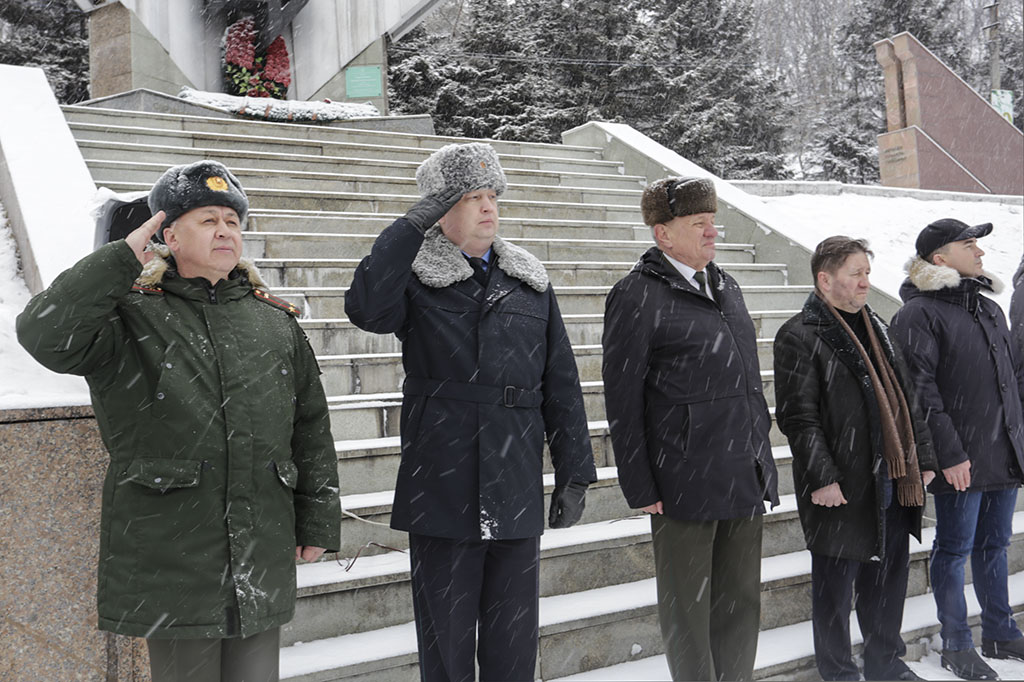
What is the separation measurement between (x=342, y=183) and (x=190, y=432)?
563cm

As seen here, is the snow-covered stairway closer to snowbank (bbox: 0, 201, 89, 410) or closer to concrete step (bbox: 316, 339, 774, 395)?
concrete step (bbox: 316, 339, 774, 395)

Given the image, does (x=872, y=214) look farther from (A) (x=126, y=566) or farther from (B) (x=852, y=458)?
(A) (x=126, y=566)

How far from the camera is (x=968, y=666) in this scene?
151 inches

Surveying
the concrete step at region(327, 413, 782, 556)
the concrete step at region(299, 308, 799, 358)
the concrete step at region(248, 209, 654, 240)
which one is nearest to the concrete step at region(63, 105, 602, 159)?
the concrete step at region(248, 209, 654, 240)

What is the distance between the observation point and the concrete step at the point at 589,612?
3.15m

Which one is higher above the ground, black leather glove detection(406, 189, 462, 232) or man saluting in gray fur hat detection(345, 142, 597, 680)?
black leather glove detection(406, 189, 462, 232)

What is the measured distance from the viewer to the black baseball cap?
416 centimetres

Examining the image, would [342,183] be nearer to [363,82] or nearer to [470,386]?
[470,386]

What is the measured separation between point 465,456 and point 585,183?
6.67 m

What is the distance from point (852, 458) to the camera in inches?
142

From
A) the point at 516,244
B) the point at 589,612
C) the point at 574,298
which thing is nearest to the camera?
the point at 589,612

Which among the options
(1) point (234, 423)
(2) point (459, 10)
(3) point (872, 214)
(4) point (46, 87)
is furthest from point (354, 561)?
(2) point (459, 10)

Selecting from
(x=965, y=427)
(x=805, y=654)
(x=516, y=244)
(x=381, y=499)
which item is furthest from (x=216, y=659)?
(x=516, y=244)

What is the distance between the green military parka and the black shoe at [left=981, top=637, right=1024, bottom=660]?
11.0 ft
